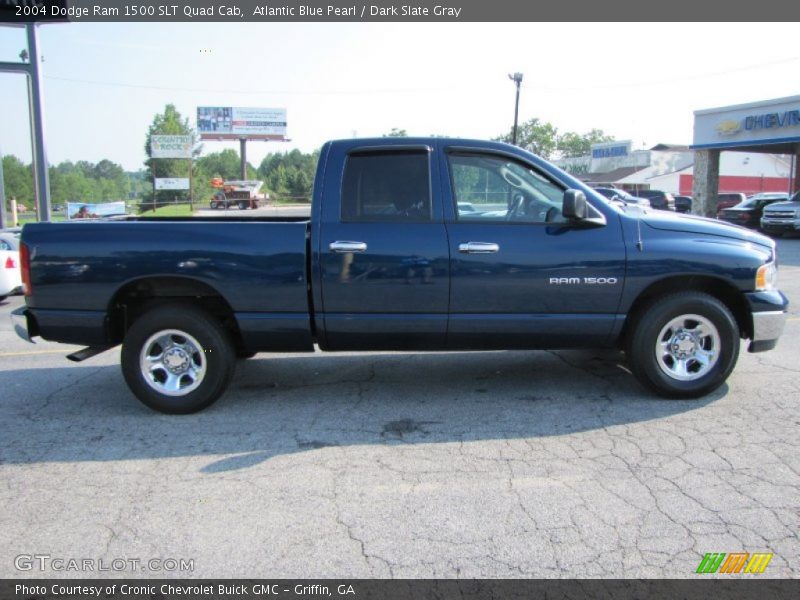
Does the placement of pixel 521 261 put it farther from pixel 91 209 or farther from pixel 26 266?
pixel 91 209

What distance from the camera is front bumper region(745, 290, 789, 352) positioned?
16.5 feet

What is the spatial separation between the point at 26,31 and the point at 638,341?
17670 mm

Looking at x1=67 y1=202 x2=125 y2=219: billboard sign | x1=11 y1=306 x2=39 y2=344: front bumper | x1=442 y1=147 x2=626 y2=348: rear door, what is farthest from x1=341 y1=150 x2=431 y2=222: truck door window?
x1=67 y1=202 x2=125 y2=219: billboard sign

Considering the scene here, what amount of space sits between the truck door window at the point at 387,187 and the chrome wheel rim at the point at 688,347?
2.08 meters

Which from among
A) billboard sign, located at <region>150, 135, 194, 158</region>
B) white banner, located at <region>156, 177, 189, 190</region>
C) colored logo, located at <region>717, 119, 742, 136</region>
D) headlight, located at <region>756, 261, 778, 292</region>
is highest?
billboard sign, located at <region>150, 135, 194, 158</region>

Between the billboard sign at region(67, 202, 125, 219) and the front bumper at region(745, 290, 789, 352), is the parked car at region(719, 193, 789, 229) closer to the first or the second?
the front bumper at region(745, 290, 789, 352)

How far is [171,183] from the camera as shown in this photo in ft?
210

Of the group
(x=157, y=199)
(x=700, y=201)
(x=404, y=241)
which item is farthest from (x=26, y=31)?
(x=157, y=199)

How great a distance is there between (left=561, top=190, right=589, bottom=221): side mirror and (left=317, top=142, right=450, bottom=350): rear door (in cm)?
91

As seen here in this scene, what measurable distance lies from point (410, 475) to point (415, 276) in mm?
1550

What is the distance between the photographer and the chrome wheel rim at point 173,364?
195 inches

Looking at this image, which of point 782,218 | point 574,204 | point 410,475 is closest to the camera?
point 410,475

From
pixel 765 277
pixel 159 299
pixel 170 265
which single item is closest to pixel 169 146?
pixel 159 299

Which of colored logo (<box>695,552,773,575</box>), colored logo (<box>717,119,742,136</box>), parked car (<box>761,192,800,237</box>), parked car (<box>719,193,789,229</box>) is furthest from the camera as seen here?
colored logo (<box>717,119,742,136</box>)
